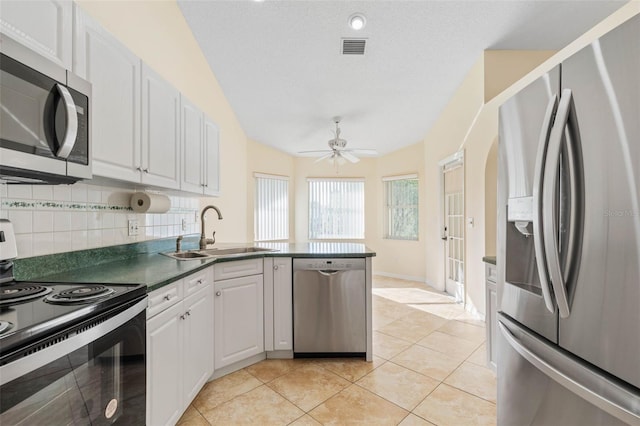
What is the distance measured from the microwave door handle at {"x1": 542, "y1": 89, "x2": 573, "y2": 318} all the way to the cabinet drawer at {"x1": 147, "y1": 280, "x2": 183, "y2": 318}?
1.62 m

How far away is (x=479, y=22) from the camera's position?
8.86 feet

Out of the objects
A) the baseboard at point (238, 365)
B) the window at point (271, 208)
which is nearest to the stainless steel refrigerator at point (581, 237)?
the baseboard at point (238, 365)

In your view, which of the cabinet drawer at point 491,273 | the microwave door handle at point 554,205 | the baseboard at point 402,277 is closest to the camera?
the microwave door handle at point 554,205

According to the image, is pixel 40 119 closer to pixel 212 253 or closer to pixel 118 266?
pixel 118 266

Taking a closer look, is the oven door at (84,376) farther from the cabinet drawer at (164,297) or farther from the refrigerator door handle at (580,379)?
the refrigerator door handle at (580,379)

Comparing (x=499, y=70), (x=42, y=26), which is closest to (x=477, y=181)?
(x=499, y=70)

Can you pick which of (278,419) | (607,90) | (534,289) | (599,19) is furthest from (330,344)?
(599,19)

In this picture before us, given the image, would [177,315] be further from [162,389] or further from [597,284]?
[597,284]

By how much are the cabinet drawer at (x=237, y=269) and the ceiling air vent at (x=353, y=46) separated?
2.21 m

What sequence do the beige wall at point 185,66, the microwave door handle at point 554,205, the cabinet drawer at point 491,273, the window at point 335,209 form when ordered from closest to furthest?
the microwave door handle at point 554,205 < the cabinet drawer at point 491,273 < the beige wall at point 185,66 < the window at point 335,209

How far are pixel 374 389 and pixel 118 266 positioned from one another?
73.4 inches

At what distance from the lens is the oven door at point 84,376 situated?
77cm

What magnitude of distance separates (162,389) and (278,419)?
693 mm

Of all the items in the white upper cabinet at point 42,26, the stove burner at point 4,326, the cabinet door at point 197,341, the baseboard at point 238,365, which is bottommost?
the baseboard at point 238,365
